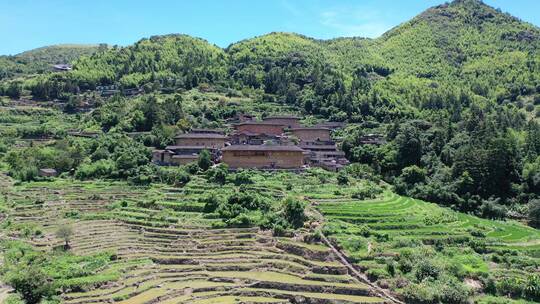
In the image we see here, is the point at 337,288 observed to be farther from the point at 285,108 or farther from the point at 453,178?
the point at 285,108

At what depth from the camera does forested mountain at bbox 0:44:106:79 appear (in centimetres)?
11550

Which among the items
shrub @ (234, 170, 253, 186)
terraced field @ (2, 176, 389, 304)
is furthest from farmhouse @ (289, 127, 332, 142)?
terraced field @ (2, 176, 389, 304)

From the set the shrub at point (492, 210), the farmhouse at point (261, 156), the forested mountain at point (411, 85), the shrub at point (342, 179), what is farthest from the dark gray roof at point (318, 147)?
the shrub at point (492, 210)

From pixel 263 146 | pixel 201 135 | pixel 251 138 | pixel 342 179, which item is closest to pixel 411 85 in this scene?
pixel 251 138

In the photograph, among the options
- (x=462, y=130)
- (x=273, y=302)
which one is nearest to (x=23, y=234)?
(x=273, y=302)

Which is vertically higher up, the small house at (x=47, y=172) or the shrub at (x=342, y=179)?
the shrub at (x=342, y=179)

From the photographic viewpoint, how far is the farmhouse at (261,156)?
5272 centimetres

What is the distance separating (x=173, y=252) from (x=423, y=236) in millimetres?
17774

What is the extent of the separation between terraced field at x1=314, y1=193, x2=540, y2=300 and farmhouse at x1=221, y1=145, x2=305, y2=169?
10914 mm

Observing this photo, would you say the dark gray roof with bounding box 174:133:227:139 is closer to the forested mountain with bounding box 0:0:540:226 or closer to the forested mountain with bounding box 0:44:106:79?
the forested mountain with bounding box 0:0:540:226

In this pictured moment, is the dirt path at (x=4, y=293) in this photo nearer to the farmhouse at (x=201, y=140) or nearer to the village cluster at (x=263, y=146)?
the village cluster at (x=263, y=146)

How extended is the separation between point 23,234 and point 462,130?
5011cm

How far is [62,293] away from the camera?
2959cm

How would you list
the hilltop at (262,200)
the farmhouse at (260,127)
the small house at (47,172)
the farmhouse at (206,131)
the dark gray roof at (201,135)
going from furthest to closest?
the farmhouse at (260,127) → the farmhouse at (206,131) → the dark gray roof at (201,135) → the small house at (47,172) → the hilltop at (262,200)
